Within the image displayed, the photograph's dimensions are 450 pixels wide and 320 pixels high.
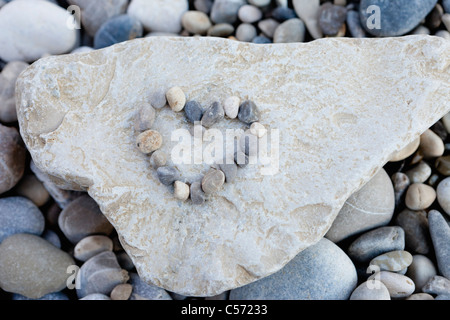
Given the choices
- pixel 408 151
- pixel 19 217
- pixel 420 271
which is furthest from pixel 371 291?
pixel 19 217

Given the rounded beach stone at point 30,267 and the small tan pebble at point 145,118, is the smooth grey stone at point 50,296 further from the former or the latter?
the small tan pebble at point 145,118

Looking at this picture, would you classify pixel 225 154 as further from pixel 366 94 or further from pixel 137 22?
pixel 137 22

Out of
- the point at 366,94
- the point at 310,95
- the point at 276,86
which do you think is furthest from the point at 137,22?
the point at 366,94

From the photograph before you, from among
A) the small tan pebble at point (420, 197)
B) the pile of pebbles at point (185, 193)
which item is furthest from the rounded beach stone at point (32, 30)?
the small tan pebble at point (420, 197)

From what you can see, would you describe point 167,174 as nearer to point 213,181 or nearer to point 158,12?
point 213,181
